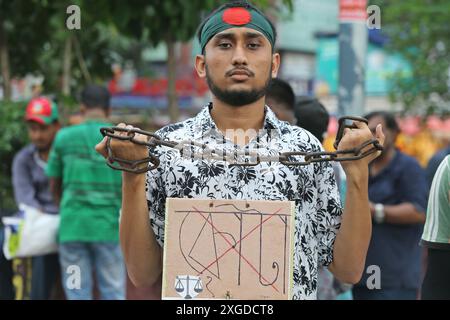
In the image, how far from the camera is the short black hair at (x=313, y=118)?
495 centimetres

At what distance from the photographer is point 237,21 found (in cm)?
276

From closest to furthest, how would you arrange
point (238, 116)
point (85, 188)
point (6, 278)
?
point (238, 116) < point (85, 188) < point (6, 278)

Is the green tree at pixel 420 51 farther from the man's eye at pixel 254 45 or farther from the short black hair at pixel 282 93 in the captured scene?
the man's eye at pixel 254 45

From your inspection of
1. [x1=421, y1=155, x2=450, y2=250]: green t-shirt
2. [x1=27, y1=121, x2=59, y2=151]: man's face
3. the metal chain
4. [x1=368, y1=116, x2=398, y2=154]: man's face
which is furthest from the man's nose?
[x1=27, y1=121, x2=59, y2=151]: man's face

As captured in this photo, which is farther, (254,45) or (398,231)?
(398,231)

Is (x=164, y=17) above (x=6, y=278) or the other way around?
above

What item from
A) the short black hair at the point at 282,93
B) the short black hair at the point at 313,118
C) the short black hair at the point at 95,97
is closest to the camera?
the short black hair at the point at 282,93

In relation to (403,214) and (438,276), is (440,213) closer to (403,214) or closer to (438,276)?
(438,276)

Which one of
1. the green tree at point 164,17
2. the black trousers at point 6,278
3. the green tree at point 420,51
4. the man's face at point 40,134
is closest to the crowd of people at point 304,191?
the green tree at point 164,17

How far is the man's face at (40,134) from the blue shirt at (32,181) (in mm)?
62

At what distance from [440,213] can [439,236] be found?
0.09 m

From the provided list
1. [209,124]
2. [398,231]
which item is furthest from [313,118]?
[209,124]
